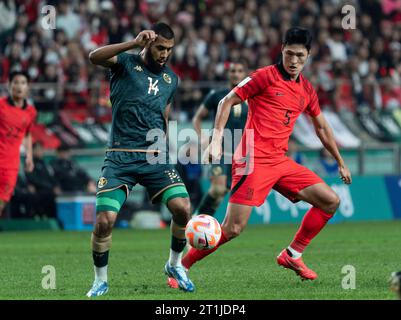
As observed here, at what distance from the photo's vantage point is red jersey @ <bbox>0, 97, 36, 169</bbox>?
57.0 feet

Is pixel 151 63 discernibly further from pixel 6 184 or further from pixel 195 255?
pixel 6 184

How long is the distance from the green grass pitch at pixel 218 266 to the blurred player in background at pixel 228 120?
782mm

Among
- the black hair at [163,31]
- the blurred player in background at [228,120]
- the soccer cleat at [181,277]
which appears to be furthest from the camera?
the blurred player in background at [228,120]

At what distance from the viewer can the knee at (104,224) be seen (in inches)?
395

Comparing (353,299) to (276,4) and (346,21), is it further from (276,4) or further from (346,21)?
(276,4)

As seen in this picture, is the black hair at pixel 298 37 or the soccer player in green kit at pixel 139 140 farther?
the black hair at pixel 298 37

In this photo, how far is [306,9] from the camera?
93.4 ft

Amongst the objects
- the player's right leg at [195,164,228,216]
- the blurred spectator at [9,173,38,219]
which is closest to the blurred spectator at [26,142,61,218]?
the blurred spectator at [9,173,38,219]

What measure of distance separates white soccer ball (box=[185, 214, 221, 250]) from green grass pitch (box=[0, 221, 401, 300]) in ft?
1.44

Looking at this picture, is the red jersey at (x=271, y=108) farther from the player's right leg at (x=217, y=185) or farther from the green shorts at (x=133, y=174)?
the player's right leg at (x=217, y=185)

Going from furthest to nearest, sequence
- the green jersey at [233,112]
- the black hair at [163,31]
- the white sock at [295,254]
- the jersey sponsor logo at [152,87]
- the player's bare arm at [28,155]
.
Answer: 1. the player's bare arm at [28,155]
2. the green jersey at [233,112]
3. the white sock at [295,254]
4. the jersey sponsor logo at [152,87]
5. the black hair at [163,31]

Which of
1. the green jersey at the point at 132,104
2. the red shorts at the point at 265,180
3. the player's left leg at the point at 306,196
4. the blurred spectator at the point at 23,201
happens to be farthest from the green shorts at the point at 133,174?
the blurred spectator at the point at 23,201

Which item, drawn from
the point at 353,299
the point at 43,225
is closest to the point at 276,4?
the point at 43,225

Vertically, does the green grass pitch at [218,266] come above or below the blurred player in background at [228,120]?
below
